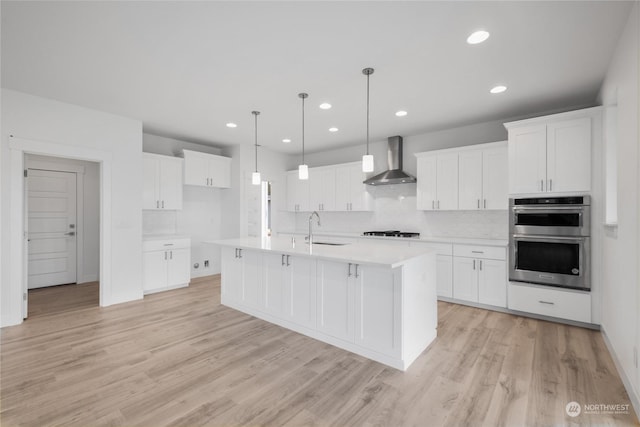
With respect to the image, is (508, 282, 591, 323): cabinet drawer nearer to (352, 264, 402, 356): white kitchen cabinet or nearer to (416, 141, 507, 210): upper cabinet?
(416, 141, 507, 210): upper cabinet

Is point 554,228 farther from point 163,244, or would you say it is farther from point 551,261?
point 163,244

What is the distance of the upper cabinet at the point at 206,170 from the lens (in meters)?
5.50

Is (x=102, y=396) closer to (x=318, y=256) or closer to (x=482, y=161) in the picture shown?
(x=318, y=256)

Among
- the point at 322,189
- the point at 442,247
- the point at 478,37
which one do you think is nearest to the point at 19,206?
the point at 322,189

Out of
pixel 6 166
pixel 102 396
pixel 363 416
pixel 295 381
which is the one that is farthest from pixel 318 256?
pixel 6 166

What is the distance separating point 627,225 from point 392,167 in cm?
354

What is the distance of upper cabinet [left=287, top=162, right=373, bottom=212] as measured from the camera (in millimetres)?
5824

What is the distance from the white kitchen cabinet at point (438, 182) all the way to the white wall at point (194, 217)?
395 cm

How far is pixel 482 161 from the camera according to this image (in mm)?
4332

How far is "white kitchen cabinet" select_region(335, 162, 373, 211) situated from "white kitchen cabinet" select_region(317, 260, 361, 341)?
301 cm

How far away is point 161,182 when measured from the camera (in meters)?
5.15

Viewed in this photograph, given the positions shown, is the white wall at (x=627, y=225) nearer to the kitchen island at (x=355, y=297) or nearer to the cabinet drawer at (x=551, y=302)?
the cabinet drawer at (x=551, y=302)

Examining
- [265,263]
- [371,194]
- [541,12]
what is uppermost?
[541,12]

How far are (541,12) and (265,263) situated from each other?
11.1 ft
